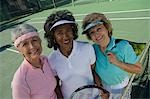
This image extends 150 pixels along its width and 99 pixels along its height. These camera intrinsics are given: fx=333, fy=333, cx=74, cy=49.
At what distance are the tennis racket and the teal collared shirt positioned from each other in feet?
0.67

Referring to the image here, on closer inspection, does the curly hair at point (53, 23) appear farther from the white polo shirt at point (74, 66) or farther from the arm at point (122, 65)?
the arm at point (122, 65)

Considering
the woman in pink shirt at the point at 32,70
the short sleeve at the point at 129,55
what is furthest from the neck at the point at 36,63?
the short sleeve at the point at 129,55

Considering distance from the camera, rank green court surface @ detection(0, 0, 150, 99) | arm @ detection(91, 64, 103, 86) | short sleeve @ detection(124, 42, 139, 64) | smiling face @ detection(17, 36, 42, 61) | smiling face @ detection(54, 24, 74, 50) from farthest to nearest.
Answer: green court surface @ detection(0, 0, 150, 99), arm @ detection(91, 64, 103, 86), short sleeve @ detection(124, 42, 139, 64), smiling face @ detection(54, 24, 74, 50), smiling face @ detection(17, 36, 42, 61)

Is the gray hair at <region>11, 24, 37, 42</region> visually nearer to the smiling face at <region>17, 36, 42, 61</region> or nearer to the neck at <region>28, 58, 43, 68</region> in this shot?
the smiling face at <region>17, 36, 42, 61</region>

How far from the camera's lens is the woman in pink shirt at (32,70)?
2.93 metres

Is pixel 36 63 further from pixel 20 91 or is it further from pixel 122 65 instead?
pixel 122 65

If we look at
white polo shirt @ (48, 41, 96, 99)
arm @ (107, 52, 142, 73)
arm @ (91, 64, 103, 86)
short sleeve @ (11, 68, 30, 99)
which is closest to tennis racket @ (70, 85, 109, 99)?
white polo shirt @ (48, 41, 96, 99)

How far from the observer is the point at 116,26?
1172 centimetres

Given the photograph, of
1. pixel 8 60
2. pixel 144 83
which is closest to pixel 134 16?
pixel 8 60

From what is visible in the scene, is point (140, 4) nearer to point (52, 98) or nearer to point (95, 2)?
point (95, 2)

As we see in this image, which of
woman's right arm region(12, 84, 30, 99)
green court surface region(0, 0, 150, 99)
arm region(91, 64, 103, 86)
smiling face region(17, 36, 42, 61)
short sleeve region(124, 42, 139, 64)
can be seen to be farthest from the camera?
green court surface region(0, 0, 150, 99)

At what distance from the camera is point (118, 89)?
3.51 meters

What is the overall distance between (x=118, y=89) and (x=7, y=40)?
10.6 metres

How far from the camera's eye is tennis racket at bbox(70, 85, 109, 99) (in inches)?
127
